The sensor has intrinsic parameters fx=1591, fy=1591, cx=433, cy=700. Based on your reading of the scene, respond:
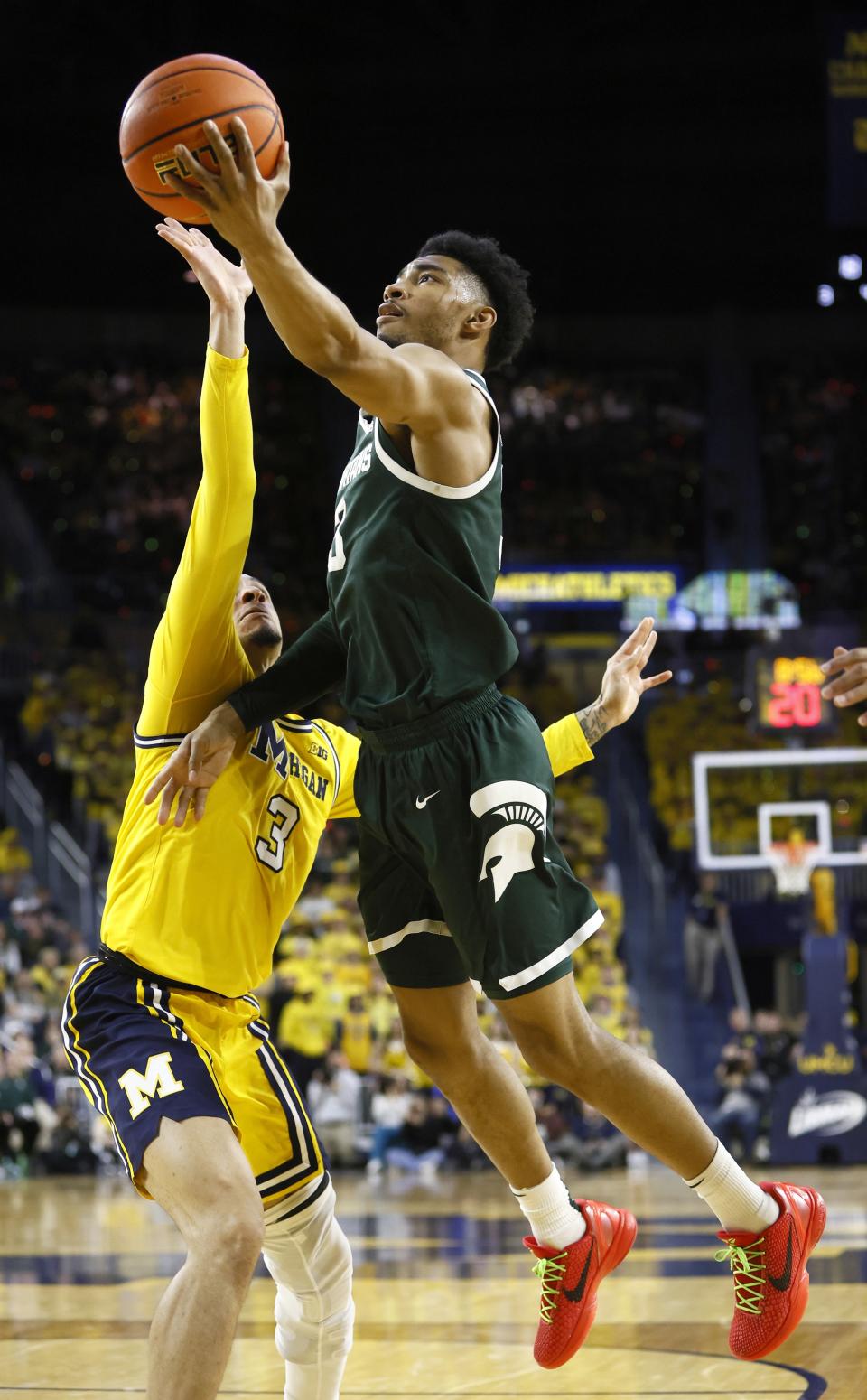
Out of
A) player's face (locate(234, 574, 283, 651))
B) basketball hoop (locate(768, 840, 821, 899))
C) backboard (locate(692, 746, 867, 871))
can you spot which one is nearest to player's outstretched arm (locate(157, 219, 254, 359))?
player's face (locate(234, 574, 283, 651))

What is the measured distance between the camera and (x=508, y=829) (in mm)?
3717

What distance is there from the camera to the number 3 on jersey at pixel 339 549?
3.97m

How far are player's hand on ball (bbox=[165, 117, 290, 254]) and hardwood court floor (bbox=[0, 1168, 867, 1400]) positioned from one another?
11.9 ft

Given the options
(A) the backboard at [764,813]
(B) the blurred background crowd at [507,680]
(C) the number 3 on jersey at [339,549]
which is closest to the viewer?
(C) the number 3 on jersey at [339,549]

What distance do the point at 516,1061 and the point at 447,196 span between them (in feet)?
44.3

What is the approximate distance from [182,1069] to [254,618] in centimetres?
138

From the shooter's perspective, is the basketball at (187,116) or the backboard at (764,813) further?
the backboard at (764,813)

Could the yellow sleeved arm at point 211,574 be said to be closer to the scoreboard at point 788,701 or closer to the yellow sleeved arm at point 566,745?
the yellow sleeved arm at point 566,745

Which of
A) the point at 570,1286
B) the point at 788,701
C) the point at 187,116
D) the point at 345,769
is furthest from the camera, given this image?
the point at 788,701

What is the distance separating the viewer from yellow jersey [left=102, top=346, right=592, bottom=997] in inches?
158

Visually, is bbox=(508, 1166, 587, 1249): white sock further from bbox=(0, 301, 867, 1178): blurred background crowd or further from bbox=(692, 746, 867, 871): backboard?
bbox=(692, 746, 867, 871): backboard

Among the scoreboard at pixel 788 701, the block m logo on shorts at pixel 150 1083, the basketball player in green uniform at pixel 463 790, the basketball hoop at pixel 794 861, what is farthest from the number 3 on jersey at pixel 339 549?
the basketball hoop at pixel 794 861

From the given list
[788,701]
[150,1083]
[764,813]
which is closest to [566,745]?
[150,1083]

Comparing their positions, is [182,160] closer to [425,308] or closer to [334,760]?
[425,308]
